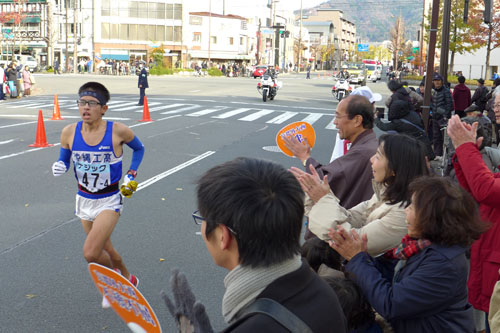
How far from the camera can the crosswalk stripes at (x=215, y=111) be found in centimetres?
2070

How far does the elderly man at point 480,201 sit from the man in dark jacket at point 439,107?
379 inches

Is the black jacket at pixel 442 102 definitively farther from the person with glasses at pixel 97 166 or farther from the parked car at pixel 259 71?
the parked car at pixel 259 71

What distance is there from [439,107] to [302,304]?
12.3 m

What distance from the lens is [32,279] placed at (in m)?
5.29

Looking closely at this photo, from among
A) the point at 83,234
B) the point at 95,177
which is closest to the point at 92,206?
the point at 95,177

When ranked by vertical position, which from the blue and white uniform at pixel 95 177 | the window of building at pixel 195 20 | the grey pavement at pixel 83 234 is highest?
the window of building at pixel 195 20

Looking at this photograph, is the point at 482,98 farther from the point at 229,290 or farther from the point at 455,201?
the point at 229,290

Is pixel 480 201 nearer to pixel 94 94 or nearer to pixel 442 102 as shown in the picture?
pixel 94 94

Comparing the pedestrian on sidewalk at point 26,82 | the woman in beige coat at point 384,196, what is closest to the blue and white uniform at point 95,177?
the woman in beige coat at point 384,196

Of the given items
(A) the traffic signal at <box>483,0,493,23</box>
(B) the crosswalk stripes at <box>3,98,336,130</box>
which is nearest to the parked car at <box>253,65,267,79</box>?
(B) the crosswalk stripes at <box>3,98,336,130</box>

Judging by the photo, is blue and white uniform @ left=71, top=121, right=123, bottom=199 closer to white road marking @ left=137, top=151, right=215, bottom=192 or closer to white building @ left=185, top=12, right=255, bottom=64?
white road marking @ left=137, top=151, right=215, bottom=192

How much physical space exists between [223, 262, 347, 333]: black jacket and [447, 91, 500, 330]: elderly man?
1865 millimetres

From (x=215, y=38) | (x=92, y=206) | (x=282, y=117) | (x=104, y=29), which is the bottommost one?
(x=282, y=117)

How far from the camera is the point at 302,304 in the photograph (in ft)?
5.46
